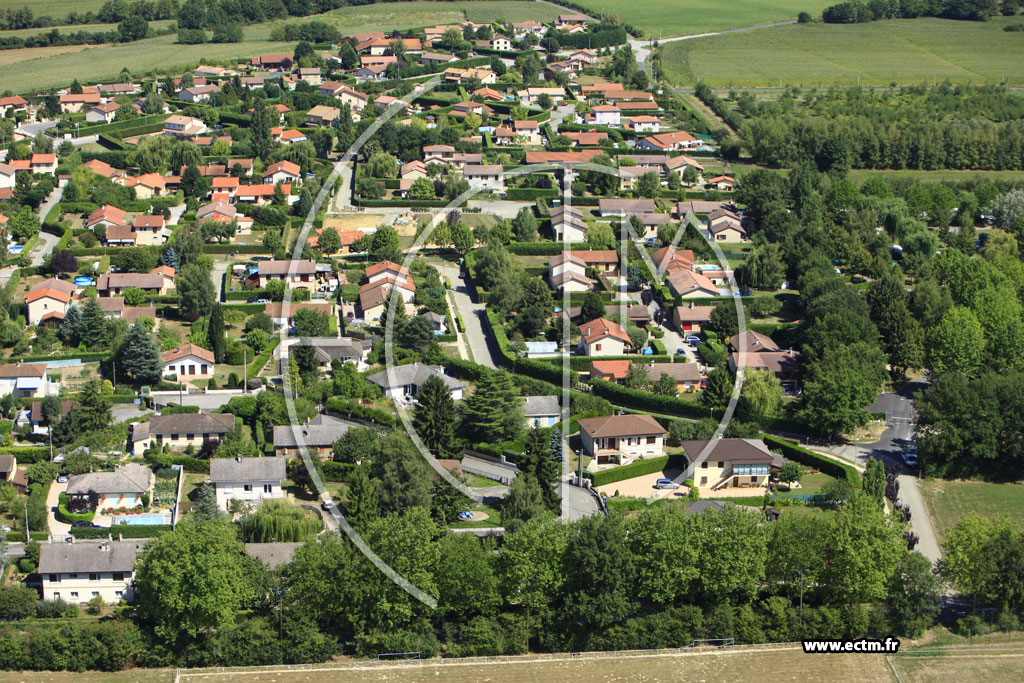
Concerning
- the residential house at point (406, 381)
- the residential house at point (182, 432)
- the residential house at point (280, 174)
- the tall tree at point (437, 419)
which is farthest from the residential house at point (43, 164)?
the tall tree at point (437, 419)

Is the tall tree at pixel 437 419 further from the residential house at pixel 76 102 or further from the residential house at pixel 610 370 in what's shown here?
the residential house at pixel 76 102

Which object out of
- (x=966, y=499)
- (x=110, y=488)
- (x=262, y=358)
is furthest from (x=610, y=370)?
(x=110, y=488)

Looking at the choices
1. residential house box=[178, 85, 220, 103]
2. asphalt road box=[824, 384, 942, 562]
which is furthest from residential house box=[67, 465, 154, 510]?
residential house box=[178, 85, 220, 103]

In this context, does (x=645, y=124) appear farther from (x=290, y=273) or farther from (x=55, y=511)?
(x=55, y=511)

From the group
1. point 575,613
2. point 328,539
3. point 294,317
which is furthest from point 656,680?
point 294,317

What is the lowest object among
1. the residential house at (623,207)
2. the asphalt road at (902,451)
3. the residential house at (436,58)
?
the asphalt road at (902,451)
